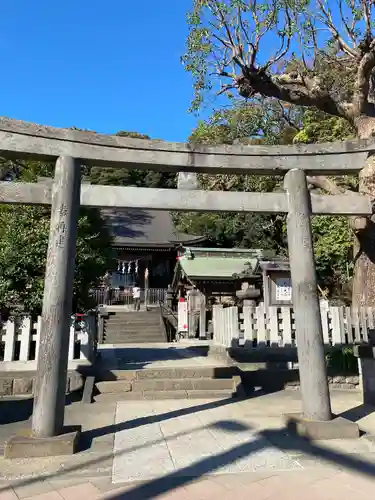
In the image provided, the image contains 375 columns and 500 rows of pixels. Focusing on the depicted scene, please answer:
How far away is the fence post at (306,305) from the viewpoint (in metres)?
4.66

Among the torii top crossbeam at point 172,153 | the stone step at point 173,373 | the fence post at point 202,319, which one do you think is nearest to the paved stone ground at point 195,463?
the stone step at point 173,373

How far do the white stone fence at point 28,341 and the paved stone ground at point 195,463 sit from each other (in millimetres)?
1879

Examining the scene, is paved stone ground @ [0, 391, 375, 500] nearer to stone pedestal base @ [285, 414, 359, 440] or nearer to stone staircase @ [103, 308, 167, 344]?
stone pedestal base @ [285, 414, 359, 440]

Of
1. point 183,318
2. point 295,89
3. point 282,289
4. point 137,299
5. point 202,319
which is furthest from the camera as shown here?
point 137,299

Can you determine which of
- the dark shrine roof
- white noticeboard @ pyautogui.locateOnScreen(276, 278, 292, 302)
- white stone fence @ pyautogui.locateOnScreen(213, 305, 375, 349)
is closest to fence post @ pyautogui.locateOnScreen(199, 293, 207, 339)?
white noticeboard @ pyautogui.locateOnScreen(276, 278, 292, 302)

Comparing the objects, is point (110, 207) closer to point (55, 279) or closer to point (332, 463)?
point (55, 279)

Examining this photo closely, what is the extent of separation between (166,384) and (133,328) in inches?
530

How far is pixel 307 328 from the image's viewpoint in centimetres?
484

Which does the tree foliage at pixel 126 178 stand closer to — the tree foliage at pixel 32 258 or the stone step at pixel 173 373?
the tree foliage at pixel 32 258

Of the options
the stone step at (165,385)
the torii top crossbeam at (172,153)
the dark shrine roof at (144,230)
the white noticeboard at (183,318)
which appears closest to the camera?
the torii top crossbeam at (172,153)

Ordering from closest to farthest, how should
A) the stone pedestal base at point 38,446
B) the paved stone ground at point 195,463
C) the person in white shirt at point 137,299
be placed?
the paved stone ground at point 195,463, the stone pedestal base at point 38,446, the person in white shirt at point 137,299

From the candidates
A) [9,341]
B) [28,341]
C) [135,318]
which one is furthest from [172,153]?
[135,318]

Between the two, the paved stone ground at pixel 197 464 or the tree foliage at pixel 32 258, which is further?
the tree foliage at pixel 32 258

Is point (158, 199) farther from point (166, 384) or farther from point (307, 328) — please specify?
point (166, 384)
